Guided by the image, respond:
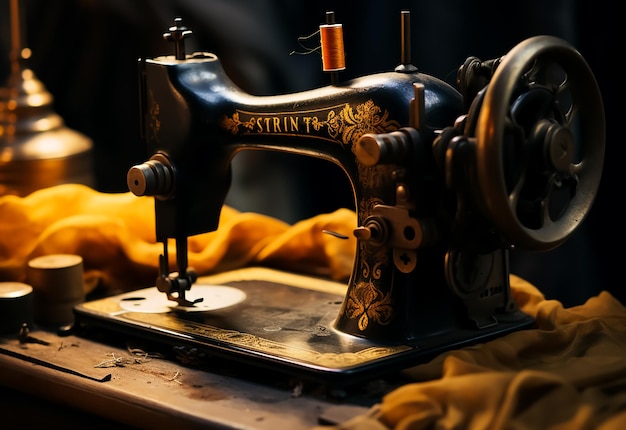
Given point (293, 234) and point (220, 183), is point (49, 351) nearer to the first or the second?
point (220, 183)

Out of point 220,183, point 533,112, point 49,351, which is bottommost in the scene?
point 49,351

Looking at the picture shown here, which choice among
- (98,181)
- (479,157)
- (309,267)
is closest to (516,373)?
(479,157)

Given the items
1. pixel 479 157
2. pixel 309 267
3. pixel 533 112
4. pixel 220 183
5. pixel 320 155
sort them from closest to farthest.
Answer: pixel 479 157
pixel 533 112
pixel 320 155
pixel 220 183
pixel 309 267

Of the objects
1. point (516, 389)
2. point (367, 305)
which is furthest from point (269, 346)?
point (516, 389)

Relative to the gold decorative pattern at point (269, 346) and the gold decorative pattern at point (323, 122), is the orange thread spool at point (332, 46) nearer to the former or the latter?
the gold decorative pattern at point (323, 122)

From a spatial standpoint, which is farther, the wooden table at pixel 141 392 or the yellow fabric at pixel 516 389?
the wooden table at pixel 141 392

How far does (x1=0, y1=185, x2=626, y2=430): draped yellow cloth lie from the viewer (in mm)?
1507

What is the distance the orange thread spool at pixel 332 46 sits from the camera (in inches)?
70.6

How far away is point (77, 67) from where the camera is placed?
315cm

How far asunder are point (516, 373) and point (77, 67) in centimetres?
191

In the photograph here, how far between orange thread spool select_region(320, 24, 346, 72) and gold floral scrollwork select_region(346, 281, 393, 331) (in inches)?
12.9

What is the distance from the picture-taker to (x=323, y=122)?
5.91ft

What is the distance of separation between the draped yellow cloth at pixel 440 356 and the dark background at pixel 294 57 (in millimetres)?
336

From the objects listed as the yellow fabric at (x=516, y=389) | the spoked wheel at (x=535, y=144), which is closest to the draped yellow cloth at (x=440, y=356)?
the yellow fabric at (x=516, y=389)
